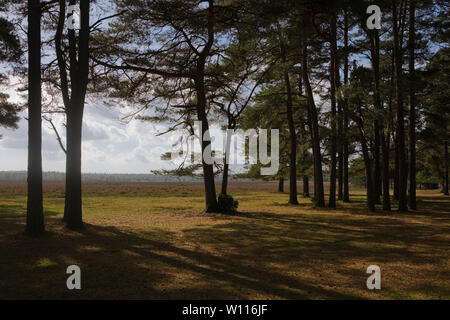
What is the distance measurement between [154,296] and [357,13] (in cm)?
1171

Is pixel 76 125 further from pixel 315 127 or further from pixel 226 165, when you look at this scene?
pixel 315 127

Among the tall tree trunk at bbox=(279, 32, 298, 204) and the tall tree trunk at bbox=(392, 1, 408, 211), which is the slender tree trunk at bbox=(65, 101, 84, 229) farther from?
the tall tree trunk at bbox=(279, 32, 298, 204)

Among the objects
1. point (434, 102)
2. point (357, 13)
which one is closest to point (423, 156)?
point (434, 102)

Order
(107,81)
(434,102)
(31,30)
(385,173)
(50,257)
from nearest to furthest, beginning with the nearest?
(50,257) → (31,30) → (107,81) → (385,173) → (434,102)

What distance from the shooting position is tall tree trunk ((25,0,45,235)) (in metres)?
9.25

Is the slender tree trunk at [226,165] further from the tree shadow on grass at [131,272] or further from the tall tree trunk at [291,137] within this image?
the tree shadow on grass at [131,272]

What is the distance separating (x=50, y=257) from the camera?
7.23m

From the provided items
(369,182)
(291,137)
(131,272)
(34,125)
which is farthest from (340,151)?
(131,272)

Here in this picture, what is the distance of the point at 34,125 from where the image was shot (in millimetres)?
9234

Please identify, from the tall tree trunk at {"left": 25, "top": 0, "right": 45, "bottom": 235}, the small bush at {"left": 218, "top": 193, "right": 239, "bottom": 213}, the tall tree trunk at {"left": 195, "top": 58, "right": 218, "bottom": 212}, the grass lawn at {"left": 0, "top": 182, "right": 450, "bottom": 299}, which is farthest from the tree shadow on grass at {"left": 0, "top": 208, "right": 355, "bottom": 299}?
the small bush at {"left": 218, "top": 193, "right": 239, "bottom": 213}

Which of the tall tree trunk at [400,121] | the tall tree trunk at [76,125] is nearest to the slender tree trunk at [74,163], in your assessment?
the tall tree trunk at [76,125]

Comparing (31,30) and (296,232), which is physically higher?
(31,30)

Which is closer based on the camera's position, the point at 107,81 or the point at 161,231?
the point at 161,231
